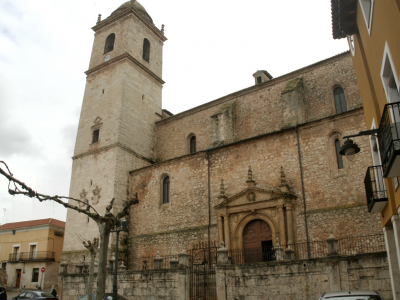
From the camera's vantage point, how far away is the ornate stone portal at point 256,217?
1452cm

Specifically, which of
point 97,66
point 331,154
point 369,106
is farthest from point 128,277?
point 97,66

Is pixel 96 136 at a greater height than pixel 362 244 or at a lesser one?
greater

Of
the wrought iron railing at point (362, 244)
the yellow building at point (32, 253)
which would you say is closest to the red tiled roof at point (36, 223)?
the yellow building at point (32, 253)

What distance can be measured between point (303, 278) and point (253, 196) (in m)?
5.27

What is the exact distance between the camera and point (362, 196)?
43.6 feet

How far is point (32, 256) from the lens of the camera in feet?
87.7

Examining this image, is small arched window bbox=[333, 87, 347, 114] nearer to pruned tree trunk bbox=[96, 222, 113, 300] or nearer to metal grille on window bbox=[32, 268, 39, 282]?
pruned tree trunk bbox=[96, 222, 113, 300]

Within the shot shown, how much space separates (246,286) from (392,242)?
5.01 metres

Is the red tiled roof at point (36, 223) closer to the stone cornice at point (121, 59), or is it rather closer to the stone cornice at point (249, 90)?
the stone cornice at point (249, 90)

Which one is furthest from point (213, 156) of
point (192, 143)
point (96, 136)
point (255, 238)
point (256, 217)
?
point (96, 136)

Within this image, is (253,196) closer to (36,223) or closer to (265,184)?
Answer: (265,184)

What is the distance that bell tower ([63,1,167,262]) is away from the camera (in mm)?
20656

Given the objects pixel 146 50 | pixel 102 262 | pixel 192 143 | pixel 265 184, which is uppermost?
pixel 146 50

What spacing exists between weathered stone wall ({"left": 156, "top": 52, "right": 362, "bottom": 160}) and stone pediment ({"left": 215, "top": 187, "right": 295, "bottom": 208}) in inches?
150
